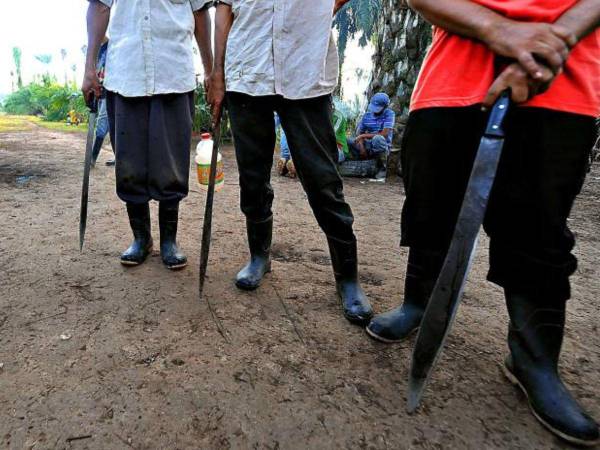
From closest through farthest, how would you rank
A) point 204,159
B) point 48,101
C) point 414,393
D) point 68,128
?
point 414,393
point 204,159
point 68,128
point 48,101

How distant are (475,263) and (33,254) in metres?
2.62

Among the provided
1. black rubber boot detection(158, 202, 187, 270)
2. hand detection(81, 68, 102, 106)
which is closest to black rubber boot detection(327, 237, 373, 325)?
black rubber boot detection(158, 202, 187, 270)

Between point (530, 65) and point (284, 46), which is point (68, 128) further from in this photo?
point (530, 65)

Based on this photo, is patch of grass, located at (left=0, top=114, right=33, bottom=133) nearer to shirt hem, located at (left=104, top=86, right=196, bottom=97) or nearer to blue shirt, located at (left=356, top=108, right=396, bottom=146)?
blue shirt, located at (left=356, top=108, right=396, bottom=146)

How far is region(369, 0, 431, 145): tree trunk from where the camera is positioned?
5.38 metres

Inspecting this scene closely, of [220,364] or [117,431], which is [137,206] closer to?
[220,364]

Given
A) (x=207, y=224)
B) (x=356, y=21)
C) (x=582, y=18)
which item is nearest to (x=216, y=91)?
(x=207, y=224)

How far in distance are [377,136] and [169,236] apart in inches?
154

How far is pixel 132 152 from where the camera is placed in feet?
7.00

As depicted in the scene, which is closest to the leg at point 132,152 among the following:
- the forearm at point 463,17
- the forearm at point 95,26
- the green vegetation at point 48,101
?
the forearm at point 95,26

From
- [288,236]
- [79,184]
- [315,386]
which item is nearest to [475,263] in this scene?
[288,236]

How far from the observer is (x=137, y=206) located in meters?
2.28

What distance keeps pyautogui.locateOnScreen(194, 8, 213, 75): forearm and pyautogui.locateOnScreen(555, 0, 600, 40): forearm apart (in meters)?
1.69

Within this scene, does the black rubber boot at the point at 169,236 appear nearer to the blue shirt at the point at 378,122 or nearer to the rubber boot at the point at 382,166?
the rubber boot at the point at 382,166
